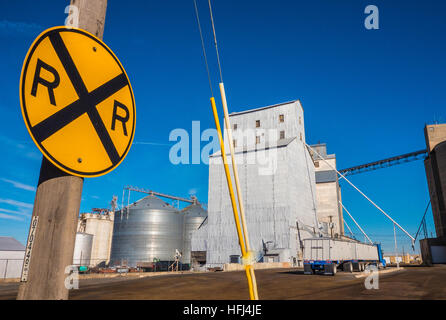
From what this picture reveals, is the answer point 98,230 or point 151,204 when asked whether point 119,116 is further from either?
point 98,230

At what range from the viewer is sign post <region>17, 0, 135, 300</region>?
5.50 ft

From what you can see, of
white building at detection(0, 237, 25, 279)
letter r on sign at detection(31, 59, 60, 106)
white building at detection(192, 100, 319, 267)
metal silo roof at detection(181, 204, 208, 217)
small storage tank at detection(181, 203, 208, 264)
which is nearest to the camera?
letter r on sign at detection(31, 59, 60, 106)

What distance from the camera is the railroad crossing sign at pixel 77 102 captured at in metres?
1.66

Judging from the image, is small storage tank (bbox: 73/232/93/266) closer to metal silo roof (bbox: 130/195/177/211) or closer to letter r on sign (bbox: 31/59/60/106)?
metal silo roof (bbox: 130/195/177/211)

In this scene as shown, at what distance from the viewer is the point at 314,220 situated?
56.8m

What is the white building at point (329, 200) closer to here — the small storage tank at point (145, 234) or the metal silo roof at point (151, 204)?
the small storage tank at point (145, 234)

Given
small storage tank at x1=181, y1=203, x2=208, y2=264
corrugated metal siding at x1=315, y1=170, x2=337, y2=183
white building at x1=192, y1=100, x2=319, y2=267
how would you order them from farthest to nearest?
small storage tank at x1=181, y1=203, x2=208, y2=264 < corrugated metal siding at x1=315, y1=170, x2=337, y2=183 < white building at x1=192, y1=100, x2=319, y2=267

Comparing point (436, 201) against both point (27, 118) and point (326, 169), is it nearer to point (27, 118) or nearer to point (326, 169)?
point (326, 169)

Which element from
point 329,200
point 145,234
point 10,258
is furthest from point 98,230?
point 329,200

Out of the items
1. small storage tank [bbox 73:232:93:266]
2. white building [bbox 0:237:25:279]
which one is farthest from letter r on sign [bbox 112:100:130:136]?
small storage tank [bbox 73:232:93:266]

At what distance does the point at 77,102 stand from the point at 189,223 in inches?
3051

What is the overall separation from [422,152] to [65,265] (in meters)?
82.9

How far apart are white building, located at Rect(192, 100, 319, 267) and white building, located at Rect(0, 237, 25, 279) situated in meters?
27.1

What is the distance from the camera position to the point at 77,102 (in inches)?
74.0
